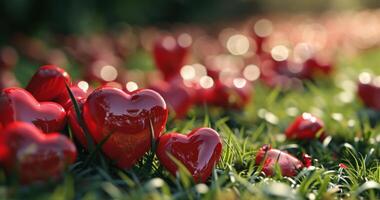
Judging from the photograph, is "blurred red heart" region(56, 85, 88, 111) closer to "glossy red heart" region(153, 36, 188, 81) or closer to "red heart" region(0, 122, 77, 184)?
"red heart" region(0, 122, 77, 184)

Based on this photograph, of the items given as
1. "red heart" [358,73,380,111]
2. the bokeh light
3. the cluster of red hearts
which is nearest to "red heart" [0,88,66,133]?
the cluster of red hearts

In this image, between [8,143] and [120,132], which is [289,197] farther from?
[8,143]

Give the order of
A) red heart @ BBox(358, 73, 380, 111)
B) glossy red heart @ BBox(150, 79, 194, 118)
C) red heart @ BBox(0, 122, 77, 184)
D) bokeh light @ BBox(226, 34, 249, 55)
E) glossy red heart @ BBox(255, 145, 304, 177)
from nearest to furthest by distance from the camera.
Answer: red heart @ BBox(0, 122, 77, 184) → glossy red heart @ BBox(255, 145, 304, 177) → glossy red heart @ BBox(150, 79, 194, 118) → red heart @ BBox(358, 73, 380, 111) → bokeh light @ BBox(226, 34, 249, 55)

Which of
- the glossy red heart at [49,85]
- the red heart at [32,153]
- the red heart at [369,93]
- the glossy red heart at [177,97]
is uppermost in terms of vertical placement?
the glossy red heart at [49,85]

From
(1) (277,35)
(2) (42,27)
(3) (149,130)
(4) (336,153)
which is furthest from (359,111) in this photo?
(2) (42,27)

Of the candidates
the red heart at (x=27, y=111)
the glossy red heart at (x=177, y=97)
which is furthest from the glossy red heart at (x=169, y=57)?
the red heart at (x=27, y=111)

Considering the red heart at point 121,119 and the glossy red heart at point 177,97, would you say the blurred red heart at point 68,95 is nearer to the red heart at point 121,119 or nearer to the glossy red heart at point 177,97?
the red heart at point 121,119
